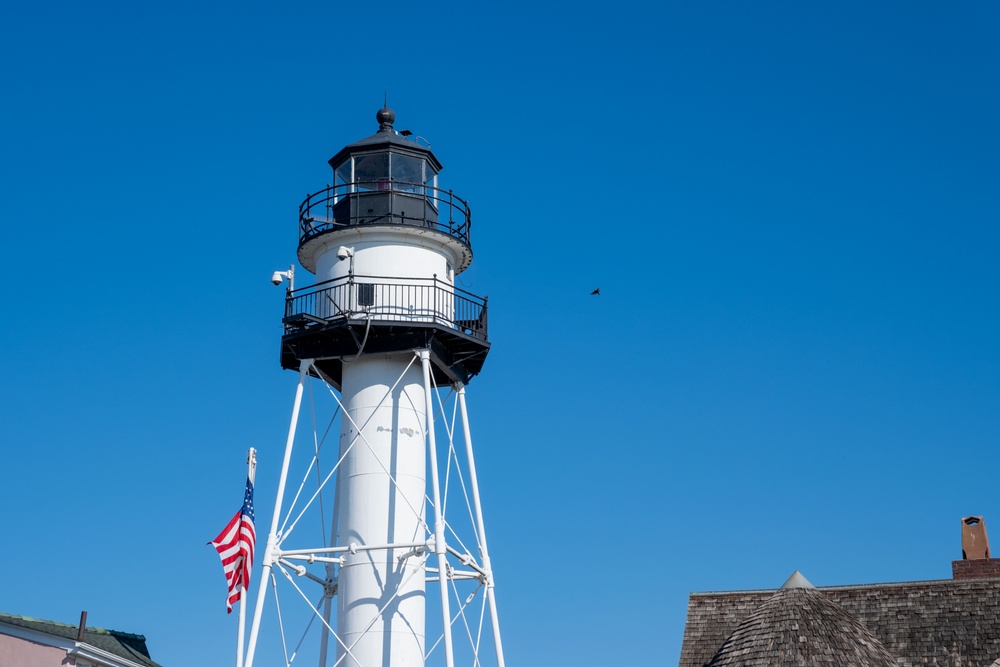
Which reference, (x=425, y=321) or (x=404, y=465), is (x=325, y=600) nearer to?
(x=404, y=465)

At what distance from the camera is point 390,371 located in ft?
115

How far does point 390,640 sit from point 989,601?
41.7 feet

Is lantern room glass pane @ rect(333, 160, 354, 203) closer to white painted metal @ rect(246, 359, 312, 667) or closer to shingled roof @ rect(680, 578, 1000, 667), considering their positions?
white painted metal @ rect(246, 359, 312, 667)

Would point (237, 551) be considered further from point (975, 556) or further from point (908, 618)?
point (975, 556)

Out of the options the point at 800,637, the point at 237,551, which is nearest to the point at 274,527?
the point at 237,551

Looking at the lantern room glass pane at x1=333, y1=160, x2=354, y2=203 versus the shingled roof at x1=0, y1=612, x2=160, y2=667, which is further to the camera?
the lantern room glass pane at x1=333, y1=160, x2=354, y2=203

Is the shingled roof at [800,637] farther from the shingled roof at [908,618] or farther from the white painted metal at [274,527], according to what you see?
the white painted metal at [274,527]

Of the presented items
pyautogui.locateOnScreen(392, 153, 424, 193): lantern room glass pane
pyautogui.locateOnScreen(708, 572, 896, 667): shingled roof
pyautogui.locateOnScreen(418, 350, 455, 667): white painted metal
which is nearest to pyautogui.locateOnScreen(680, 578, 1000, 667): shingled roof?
pyautogui.locateOnScreen(708, 572, 896, 667): shingled roof

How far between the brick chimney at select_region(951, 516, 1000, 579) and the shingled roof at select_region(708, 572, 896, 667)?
564 cm

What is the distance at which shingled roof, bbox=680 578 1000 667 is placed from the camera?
3331cm

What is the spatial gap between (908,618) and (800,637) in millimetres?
4765

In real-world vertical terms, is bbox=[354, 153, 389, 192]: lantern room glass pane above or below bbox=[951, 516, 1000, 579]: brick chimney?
above

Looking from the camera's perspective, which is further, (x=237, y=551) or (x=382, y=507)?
(x=382, y=507)

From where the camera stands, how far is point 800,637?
30781mm
